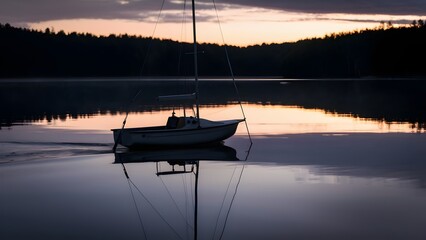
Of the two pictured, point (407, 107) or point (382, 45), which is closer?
point (407, 107)

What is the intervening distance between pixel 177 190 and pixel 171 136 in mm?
7568

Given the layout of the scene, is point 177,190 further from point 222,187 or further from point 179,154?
point 179,154

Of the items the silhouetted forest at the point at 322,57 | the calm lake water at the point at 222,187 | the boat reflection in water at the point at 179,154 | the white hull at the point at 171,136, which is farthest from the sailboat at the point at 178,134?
the silhouetted forest at the point at 322,57

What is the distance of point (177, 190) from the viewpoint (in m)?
15.9

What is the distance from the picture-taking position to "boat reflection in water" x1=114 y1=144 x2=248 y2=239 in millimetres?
12164

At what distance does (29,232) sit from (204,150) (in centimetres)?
1259

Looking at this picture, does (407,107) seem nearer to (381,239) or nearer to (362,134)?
(362,134)

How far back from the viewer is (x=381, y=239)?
11.1 meters

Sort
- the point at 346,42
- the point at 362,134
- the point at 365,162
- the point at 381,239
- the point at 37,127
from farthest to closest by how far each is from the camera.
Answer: the point at 346,42
the point at 37,127
the point at 362,134
the point at 365,162
the point at 381,239

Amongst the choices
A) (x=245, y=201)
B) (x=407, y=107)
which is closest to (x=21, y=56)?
(x=407, y=107)

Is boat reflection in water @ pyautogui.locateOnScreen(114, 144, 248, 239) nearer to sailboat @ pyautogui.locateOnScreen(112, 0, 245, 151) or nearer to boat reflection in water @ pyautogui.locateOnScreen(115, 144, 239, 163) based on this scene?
boat reflection in water @ pyautogui.locateOnScreen(115, 144, 239, 163)

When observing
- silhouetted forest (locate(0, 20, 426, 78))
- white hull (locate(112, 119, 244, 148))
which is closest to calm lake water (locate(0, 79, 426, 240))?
white hull (locate(112, 119, 244, 148))

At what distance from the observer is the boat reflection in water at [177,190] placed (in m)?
12.2

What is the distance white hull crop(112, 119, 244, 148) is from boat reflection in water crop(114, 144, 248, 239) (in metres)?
0.33
